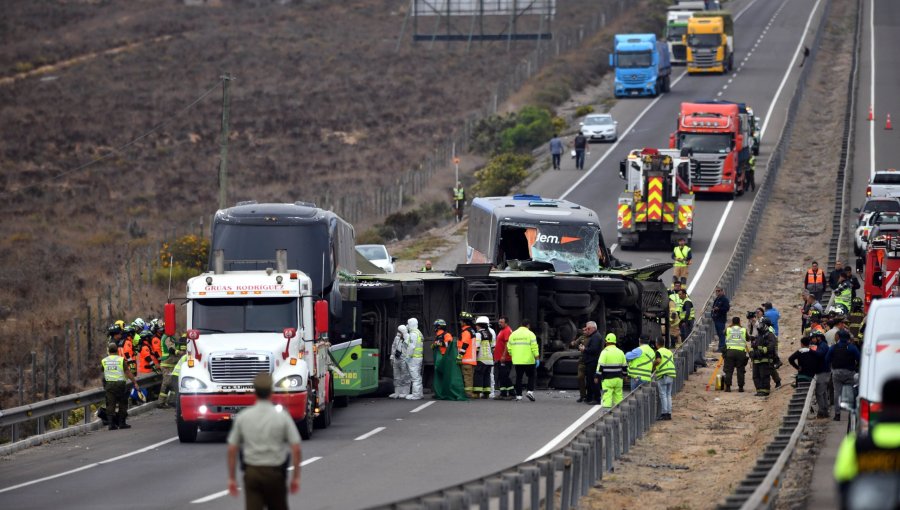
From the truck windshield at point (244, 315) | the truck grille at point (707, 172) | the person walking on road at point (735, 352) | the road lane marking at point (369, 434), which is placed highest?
the truck grille at point (707, 172)

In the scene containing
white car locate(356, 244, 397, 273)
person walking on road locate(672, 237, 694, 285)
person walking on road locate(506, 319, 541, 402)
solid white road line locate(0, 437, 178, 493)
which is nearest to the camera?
solid white road line locate(0, 437, 178, 493)

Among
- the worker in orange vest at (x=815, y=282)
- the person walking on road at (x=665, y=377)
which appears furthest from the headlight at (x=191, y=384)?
the worker in orange vest at (x=815, y=282)

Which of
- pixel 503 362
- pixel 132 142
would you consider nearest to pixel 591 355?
pixel 503 362

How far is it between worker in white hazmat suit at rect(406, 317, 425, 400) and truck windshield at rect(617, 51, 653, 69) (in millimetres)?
52916

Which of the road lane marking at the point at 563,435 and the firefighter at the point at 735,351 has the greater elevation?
the firefighter at the point at 735,351

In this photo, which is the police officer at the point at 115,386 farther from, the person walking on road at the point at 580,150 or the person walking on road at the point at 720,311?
the person walking on road at the point at 580,150

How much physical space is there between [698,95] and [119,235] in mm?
34224

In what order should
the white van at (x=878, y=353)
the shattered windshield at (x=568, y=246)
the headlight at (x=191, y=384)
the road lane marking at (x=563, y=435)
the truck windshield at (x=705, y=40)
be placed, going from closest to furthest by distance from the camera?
1. the white van at (x=878, y=353)
2. the road lane marking at (x=563, y=435)
3. the headlight at (x=191, y=384)
4. the shattered windshield at (x=568, y=246)
5. the truck windshield at (x=705, y=40)

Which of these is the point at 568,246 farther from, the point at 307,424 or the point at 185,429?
the point at 185,429

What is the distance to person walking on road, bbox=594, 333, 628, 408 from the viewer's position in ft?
82.3

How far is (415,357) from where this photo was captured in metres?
28.3

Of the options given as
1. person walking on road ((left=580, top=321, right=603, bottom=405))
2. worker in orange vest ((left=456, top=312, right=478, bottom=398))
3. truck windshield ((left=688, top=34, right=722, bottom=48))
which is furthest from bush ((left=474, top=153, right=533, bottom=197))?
person walking on road ((left=580, top=321, right=603, bottom=405))

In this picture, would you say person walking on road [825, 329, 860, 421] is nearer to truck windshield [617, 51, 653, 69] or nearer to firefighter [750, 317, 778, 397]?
firefighter [750, 317, 778, 397]

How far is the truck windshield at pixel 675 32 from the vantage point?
93562mm
